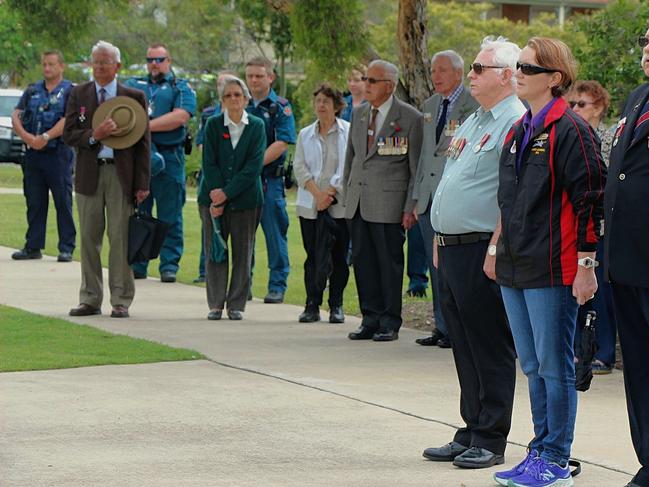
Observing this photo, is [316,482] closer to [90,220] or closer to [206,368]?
[206,368]

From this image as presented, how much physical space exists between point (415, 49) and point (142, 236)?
3.09 metres

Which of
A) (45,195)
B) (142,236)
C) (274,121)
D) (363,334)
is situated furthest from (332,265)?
(45,195)

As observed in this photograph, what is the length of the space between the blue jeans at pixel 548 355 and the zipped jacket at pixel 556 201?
0.10 m

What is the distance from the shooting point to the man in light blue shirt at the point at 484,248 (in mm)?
6469

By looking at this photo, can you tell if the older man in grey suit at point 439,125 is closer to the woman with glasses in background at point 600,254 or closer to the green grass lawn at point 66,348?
the woman with glasses in background at point 600,254

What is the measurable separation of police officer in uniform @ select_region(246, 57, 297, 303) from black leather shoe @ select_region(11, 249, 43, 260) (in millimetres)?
3801

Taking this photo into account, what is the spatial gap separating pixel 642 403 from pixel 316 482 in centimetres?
144

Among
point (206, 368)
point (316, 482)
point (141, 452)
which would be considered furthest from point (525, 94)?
point (206, 368)

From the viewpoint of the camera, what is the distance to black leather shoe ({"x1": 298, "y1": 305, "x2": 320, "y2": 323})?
11742 millimetres

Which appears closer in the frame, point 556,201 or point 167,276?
point 556,201

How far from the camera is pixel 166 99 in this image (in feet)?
47.6

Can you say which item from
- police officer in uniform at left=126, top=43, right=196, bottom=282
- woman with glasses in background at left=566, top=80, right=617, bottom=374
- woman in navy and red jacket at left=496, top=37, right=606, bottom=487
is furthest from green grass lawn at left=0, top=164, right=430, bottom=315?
woman in navy and red jacket at left=496, top=37, right=606, bottom=487

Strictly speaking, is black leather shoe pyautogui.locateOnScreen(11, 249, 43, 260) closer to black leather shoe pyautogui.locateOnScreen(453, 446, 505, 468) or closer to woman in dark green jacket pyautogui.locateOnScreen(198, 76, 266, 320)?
woman in dark green jacket pyautogui.locateOnScreen(198, 76, 266, 320)

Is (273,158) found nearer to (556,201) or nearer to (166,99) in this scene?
(166,99)
